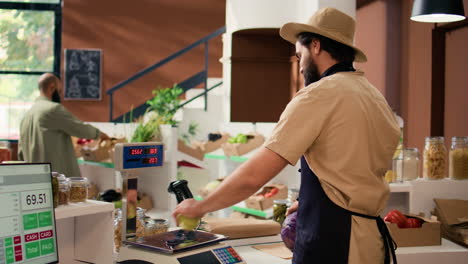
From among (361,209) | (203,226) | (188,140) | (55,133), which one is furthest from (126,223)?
(188,140)

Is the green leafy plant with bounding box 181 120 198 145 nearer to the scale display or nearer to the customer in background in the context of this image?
the customer in background

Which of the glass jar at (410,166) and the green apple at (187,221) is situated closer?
the green apple at (187,221)

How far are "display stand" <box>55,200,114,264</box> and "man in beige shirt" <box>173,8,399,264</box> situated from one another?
36cm

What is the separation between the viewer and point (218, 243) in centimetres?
210

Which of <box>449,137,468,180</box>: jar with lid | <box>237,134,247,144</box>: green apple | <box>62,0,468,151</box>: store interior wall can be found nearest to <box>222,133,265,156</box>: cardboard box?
<box>237,134,247,144</box>: green apple

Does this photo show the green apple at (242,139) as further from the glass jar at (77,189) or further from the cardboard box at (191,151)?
the glass jar at (77,189)

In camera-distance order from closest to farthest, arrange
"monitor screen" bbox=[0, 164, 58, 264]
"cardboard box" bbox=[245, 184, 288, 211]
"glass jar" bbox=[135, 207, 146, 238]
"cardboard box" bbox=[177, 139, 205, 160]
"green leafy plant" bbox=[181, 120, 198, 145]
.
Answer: "monitor screen" bbox=[0, 164, 58, 264] < "glass jar" bbox=[135, 207, 146, 238] < "cardboard box" bbox=[245, 184, 288, 211] < "cardboard box" bbox=[177, 139, 205, 160] < "green leafy plant" bbox=[181, 120, 198, 145]

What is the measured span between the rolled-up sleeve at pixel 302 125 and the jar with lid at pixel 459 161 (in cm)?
167

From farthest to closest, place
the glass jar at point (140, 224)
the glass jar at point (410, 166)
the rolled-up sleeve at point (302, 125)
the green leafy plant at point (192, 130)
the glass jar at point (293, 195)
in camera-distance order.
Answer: the green leafy plant at point (192, 130) → the glass jar at point (410, 166) → the glass jar at point (293, 195) → the glass jar at point (140, 224) → the rolled-up sleeve at point (302, 125)

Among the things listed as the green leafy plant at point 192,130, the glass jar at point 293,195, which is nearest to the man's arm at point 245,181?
the glass jar at point 293,195

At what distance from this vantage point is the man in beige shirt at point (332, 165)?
74.3 inches

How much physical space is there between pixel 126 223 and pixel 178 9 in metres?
8.17

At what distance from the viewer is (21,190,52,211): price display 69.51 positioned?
5.56ft

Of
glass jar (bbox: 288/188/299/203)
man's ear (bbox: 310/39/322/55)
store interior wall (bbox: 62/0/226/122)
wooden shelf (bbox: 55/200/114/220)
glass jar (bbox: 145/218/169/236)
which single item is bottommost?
glass jar (bbox: 145/218/169/236)
